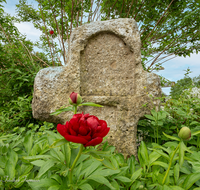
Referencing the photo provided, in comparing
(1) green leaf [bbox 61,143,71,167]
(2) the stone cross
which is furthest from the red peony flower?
(2) the stone cross

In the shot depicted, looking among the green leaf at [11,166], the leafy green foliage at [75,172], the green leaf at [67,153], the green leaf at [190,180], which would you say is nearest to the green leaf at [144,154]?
the leafy green foliage at [75,172]

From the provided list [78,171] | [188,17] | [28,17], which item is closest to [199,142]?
[78,171]

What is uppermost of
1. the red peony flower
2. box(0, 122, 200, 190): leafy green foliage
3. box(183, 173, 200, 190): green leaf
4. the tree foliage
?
the tree foliage

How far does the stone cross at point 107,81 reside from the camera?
69.9 inches

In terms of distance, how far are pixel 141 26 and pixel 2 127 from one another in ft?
→ 12.1

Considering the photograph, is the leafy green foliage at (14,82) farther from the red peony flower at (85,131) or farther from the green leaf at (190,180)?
the green leaf at (190,180)

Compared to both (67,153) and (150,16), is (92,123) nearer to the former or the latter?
(67,153)

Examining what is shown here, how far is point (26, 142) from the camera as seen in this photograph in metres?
1.15

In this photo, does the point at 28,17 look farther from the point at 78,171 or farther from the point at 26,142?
the point at 78,171

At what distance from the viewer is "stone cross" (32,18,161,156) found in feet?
5.82

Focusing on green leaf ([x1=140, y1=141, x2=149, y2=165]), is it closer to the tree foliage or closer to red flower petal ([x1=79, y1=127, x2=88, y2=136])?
red flower petal ([x1=79, y1=127, x2=88, y2=136])

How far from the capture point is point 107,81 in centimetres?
197

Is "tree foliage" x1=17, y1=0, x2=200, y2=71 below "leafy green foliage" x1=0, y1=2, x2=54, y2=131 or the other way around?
the other way around

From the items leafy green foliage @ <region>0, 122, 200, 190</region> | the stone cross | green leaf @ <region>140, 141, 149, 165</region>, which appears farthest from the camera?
the stone cross
